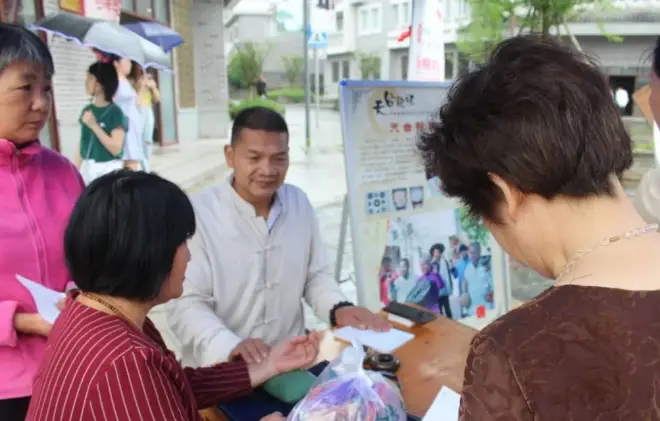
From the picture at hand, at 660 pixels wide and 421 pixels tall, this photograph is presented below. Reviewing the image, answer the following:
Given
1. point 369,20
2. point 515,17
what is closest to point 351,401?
point 515,17

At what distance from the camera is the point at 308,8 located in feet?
46.4

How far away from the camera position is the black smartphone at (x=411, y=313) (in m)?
2.04

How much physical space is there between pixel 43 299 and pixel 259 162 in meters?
0.79

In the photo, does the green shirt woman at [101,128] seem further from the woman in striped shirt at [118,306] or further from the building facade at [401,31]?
the building facade at [401,31]

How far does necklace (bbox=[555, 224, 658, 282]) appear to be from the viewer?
2.63 ft

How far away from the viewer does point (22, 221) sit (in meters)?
1.52

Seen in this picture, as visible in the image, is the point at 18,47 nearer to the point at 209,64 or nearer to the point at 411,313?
the point at 411,313

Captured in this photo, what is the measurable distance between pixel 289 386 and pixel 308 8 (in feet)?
45.7

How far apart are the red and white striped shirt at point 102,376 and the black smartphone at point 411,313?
43.4 inches

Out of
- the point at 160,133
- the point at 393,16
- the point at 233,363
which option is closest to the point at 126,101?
the point at 233,363

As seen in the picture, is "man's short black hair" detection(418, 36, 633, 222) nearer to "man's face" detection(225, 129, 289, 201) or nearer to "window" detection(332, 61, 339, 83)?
"man's face" detection(225, 129, 289, 201)

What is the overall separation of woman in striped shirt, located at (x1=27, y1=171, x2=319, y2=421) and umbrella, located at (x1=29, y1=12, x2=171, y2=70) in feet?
14.2

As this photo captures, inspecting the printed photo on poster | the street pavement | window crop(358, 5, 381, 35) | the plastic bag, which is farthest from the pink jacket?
window crop(358, 5, 381, 35)

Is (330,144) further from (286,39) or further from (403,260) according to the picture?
(286,39)
